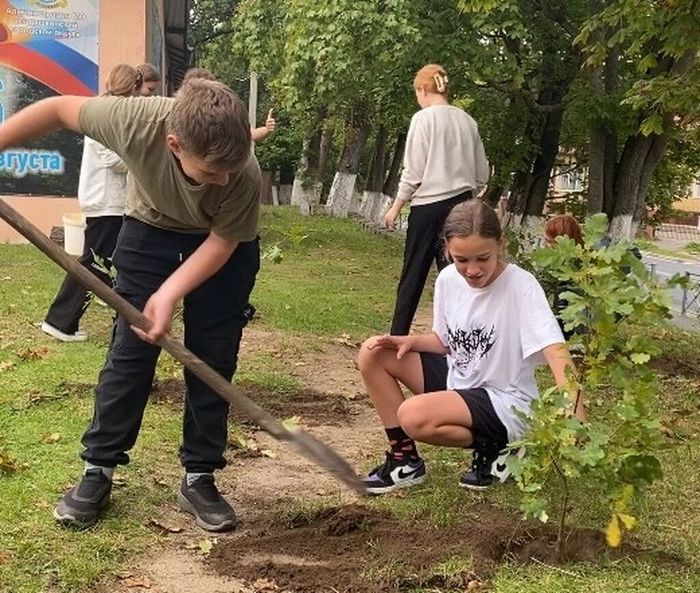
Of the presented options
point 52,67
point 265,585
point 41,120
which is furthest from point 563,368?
point 52,67

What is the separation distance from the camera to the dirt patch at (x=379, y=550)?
10.5 ft

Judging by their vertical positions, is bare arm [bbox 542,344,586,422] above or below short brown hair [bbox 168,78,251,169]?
below

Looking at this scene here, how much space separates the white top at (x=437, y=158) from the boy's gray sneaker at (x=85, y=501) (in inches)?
125

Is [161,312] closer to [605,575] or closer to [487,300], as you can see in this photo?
[487,300]

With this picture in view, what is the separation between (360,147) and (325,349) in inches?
740

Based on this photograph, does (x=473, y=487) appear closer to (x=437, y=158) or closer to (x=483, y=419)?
(x=483, y=419)

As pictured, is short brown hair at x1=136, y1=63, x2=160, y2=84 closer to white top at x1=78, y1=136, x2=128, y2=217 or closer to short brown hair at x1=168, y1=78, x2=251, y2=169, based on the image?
white top at x1=78, y1=136, x2=128, y2=217

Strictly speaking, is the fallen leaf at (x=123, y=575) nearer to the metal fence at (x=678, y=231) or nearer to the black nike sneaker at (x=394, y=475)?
the black nike sneaker at (x=394, y=475)

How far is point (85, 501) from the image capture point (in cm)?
358

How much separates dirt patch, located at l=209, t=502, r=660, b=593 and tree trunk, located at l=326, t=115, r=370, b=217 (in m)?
21.7

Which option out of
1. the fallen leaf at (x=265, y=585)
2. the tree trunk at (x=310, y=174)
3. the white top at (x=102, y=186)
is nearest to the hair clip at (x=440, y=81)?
the white top at (x=102, y=186)

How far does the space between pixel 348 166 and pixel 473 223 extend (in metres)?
22.8

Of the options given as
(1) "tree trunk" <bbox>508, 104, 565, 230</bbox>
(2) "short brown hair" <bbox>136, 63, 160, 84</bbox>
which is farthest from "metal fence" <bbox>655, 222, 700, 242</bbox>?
(2) "short brown hair" <bbox>136, 63, 160, 84</bbox>

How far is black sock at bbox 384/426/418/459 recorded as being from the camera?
424 centimetres
